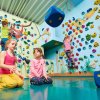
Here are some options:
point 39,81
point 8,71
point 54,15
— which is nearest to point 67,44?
point 54,15

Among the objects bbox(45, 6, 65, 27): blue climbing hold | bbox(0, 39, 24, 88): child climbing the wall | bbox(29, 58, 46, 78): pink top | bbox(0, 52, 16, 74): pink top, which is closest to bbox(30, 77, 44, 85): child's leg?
bbox(29, 58, 46, 78): pink top

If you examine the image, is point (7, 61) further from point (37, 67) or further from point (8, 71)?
point (37, 67)

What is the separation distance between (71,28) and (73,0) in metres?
0.97

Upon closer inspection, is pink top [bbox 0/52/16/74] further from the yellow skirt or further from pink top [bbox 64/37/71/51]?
pink top [bbox 64/37/71/51]

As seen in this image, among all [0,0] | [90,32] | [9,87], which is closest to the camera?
[9,87]

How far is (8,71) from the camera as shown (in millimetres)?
2426

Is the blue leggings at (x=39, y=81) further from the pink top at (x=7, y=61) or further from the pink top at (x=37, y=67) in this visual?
the pink top at (x=7, y=61)

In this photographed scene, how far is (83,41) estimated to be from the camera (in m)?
5.59

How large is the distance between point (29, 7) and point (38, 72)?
13.1 feet

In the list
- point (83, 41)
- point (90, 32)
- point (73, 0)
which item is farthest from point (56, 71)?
point (73, 0)

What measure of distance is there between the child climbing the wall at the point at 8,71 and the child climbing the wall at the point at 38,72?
11.8 inches

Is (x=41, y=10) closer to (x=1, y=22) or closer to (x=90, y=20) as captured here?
(x=1, y=22)

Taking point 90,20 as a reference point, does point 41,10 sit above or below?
above

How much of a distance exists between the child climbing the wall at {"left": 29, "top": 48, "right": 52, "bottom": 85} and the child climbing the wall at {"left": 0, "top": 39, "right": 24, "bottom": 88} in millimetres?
299
